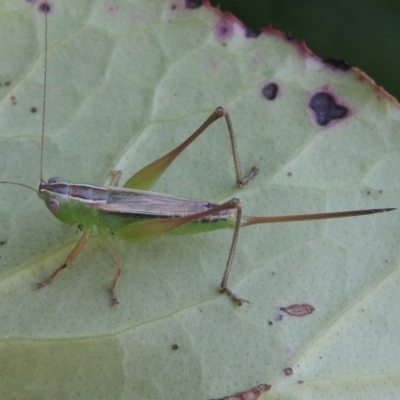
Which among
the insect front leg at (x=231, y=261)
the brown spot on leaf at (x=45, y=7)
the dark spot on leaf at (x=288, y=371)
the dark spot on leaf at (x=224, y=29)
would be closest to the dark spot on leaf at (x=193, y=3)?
the dark spot on leaf at (x=224, y=29)

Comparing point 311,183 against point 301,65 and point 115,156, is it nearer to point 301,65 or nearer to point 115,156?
point 301,65

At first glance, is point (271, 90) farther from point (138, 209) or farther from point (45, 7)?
point (45, 7)

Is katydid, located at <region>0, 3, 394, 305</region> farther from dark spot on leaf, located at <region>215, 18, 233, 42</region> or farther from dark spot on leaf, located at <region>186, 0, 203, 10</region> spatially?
dark spot on leaf, located at <region>186, 0, 203, 10</region>

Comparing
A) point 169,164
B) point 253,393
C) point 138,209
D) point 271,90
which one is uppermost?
point 271,90

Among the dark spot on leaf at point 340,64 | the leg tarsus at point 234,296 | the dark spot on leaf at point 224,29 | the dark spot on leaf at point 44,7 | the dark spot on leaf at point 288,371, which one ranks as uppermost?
the dark spot on leaf at point 340,64

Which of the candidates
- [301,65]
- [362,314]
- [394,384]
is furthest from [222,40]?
[394,384]

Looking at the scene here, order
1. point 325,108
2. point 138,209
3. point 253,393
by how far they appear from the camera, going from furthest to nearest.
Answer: point 325,108, point 138,209, point 253,393

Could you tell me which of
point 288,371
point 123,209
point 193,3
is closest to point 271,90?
point 193,3

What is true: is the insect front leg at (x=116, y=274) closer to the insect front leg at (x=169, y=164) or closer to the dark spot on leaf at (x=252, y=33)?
the insect front leg at (x=169, y=164)
